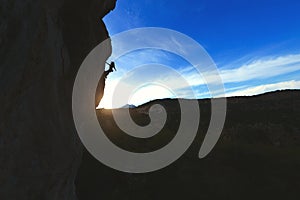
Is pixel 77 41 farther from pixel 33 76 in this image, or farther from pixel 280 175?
pixel 280 175

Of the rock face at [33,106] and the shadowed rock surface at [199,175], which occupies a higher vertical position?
the rock face at [33,106]

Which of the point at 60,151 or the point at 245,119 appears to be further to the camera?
the point at 245,119

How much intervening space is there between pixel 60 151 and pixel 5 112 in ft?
15.6

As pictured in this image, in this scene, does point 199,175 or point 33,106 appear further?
point 199,175

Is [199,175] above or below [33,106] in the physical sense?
below

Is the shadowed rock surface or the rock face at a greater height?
the rock face

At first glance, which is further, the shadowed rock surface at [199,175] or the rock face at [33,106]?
the shadowed rock surface at [199,175]

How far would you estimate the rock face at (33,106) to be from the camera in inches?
371

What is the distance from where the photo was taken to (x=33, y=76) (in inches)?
432

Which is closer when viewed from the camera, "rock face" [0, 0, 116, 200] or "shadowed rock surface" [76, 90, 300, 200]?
"rock face" [0, 0, 116, 200]

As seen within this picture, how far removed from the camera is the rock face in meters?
9.41

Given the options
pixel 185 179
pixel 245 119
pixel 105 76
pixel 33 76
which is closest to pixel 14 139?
pixel 33 76

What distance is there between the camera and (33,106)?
11297mm

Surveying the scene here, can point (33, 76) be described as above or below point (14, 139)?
above
